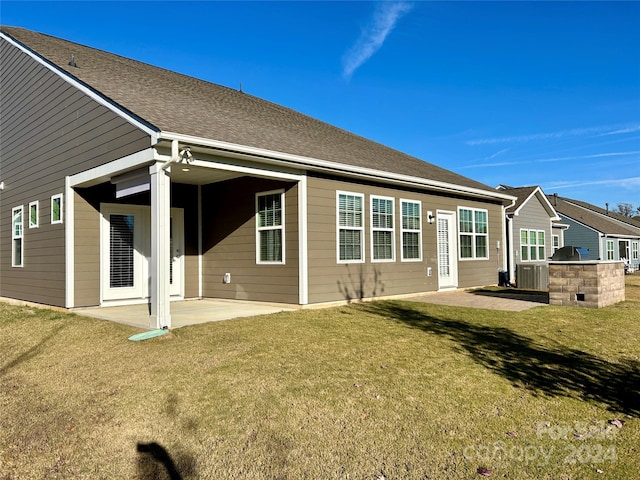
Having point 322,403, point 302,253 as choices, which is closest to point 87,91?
point 302,253

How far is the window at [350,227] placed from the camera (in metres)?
9.78

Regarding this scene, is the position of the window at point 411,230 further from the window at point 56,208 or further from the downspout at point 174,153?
the window at point 56,208

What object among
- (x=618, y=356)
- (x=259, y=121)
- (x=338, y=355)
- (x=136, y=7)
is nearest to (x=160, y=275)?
(x=338, y=355)

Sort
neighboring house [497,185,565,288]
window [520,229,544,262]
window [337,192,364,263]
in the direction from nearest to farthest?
window [337,192,364,263]
neighboring house [497,185,565,288]
window [520,229,544,262]

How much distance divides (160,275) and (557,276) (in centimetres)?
794

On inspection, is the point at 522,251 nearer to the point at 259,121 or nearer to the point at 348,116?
the point at 348,116

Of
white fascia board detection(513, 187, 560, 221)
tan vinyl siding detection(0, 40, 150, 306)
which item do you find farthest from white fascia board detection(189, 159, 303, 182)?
white fascia board detection(513, 187, 560, 221)

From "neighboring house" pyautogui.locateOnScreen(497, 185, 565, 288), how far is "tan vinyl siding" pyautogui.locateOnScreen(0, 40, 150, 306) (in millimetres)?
13185

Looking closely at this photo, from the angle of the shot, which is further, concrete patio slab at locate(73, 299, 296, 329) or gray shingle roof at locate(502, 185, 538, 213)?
gray shingle roof at locate(502, 185, 538, 213)

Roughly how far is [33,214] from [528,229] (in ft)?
54.1

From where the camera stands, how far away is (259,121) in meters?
10.9

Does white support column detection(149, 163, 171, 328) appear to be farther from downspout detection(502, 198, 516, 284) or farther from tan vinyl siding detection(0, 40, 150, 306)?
downspout detection(502, 198, 516, 284)

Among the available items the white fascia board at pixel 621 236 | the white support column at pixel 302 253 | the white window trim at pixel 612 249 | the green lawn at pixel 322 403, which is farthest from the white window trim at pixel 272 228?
the white window trim at pixel 612 249

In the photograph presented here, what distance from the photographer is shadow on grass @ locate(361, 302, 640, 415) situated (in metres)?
4.23
